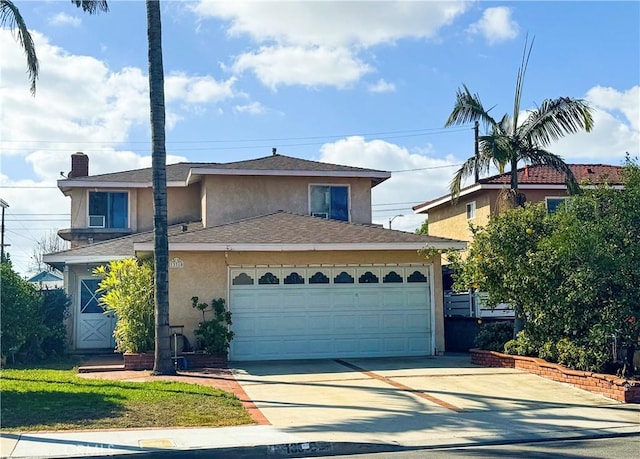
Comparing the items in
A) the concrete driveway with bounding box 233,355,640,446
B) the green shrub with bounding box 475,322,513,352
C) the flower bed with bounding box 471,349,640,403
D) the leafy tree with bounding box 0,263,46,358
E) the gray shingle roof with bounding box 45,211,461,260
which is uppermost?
the gray shingle roof with bounding box 45,211,461,260

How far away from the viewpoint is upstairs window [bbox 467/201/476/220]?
94.8 ft

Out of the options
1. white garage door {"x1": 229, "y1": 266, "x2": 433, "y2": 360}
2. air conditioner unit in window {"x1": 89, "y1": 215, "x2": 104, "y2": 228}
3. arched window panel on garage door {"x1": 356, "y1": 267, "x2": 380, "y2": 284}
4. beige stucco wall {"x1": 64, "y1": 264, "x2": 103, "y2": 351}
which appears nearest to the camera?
white garage door {"x1": 229, "y1": 266, "x2": 433, "y2": 360}

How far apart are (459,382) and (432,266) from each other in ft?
17.5

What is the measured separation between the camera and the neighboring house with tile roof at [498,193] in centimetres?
2697

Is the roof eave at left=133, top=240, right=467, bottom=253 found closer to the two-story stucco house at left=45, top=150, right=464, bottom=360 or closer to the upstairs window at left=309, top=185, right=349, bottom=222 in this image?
the two-story stucco house at left=45, top=150, right=464, bottom=360

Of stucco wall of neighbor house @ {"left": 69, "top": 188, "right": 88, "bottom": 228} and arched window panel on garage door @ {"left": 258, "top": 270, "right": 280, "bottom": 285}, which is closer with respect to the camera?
arched window panel on garage door @ {"left": 258, "top": 270, "right": 280, "bottom": 285}

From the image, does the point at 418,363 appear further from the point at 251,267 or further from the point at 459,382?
the point at 251,267

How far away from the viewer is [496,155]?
61.6 feet

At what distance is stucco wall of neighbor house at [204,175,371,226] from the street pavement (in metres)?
7.57

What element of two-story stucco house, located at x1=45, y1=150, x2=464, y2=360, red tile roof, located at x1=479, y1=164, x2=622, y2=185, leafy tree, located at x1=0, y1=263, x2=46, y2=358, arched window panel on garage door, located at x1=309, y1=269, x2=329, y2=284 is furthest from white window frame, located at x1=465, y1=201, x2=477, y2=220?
leafy tree, located at x1=0, y1=263, x2=46, y2=358

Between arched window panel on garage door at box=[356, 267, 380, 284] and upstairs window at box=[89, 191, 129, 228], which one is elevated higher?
upstairs window at box=[89, 191, 129, 228]

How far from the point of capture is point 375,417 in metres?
11.7

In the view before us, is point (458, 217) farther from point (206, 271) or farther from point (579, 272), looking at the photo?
point (579, 272)

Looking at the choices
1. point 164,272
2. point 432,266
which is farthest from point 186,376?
point 432,266
